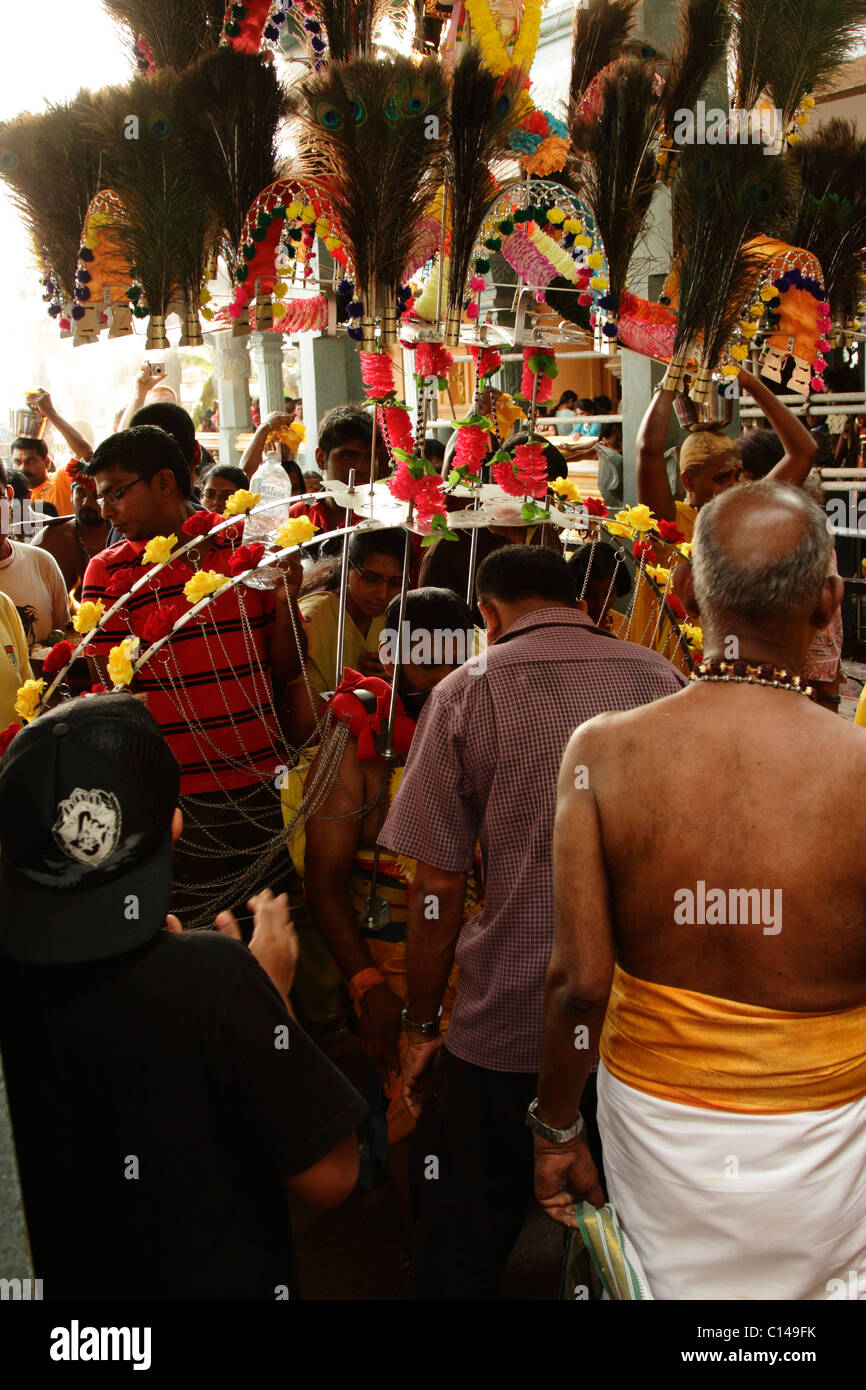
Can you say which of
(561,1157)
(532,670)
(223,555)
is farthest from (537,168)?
(561,1157)

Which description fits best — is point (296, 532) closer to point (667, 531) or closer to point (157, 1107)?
point (667, 531)

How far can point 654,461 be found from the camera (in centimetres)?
357

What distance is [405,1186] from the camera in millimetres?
2586

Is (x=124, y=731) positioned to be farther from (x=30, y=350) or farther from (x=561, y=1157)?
(x=30, y=350)

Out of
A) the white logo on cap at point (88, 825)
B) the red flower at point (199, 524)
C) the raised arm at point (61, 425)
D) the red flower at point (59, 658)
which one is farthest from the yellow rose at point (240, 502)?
the raised arm at point (61, 425)

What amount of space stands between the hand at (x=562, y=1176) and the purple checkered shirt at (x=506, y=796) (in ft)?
0.75

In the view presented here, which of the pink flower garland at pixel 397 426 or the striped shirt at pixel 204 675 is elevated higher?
the pink flower garland at pixel 397 426

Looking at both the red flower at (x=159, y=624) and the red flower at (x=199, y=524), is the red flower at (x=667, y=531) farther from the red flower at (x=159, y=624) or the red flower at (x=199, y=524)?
the red flower at (x=159, y=624)

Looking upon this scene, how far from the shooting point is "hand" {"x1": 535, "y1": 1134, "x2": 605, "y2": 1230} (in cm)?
187

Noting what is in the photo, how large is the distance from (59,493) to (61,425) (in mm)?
1217

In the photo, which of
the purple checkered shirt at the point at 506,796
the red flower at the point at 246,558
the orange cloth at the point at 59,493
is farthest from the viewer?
the orange cloth at the point at 59,493

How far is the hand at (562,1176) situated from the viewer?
1867 mm

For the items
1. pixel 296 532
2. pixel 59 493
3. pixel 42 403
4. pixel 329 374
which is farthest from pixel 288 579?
pixel 329 374

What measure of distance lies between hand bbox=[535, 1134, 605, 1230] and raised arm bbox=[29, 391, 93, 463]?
12.4ft
